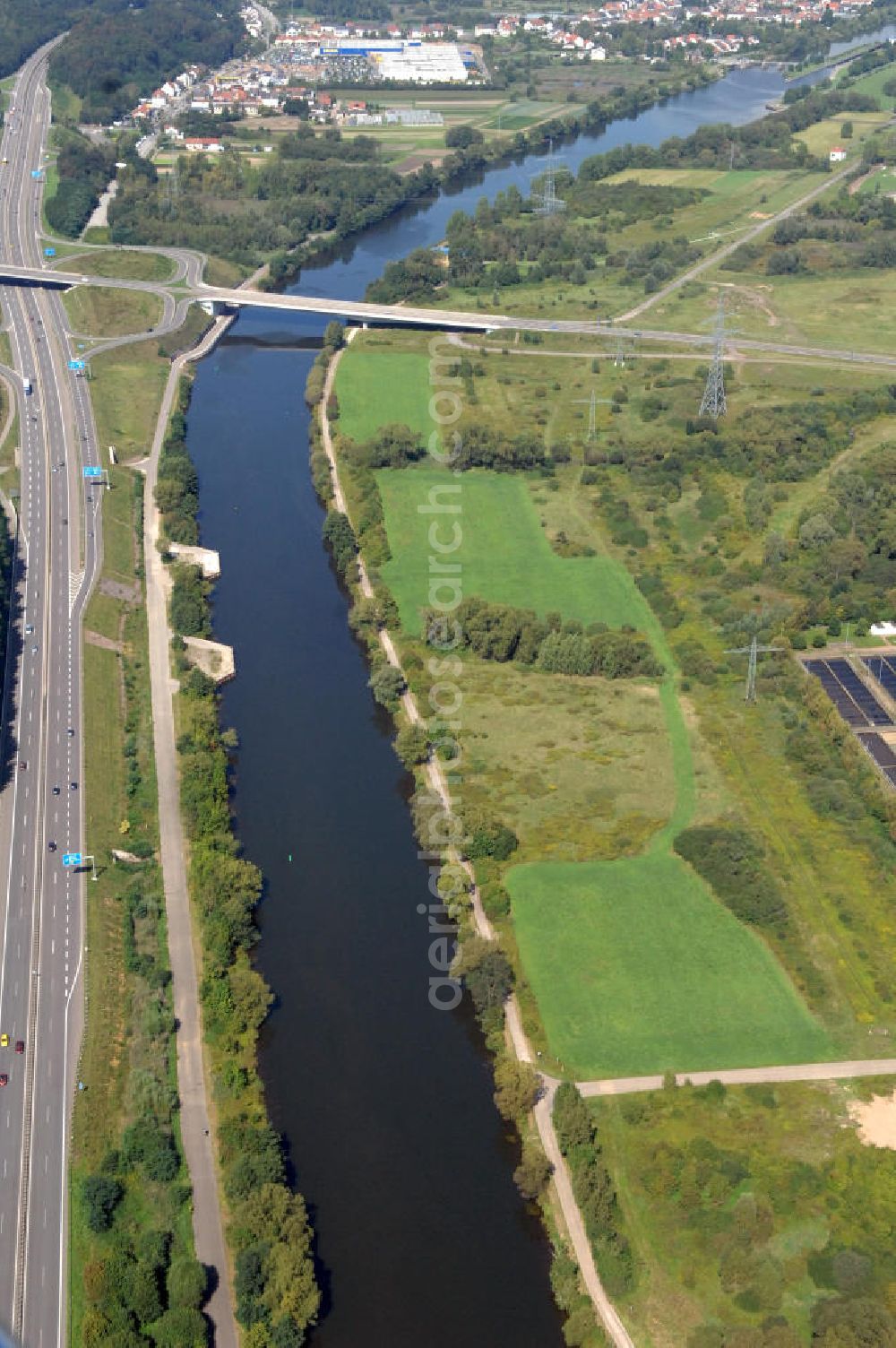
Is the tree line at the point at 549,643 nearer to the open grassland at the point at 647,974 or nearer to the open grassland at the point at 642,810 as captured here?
the open grassland at the point at 642,810

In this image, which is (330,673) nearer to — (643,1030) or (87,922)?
(87,922)

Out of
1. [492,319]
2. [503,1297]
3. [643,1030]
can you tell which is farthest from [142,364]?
[503,1297]

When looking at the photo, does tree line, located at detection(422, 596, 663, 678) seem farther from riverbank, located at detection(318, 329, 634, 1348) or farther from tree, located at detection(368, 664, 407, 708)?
tree, located at detection(368, 664, 407, 708)

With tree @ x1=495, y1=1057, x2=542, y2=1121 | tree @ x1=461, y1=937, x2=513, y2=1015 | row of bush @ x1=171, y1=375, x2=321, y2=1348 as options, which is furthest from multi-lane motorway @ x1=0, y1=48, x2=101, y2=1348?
tree @ x1=495, y1=1057, x2=542, y2=1121

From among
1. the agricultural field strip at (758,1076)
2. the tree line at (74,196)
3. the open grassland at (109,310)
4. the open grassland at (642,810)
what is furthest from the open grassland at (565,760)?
the tree line at (74,196)

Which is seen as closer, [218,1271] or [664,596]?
[218,1271]
